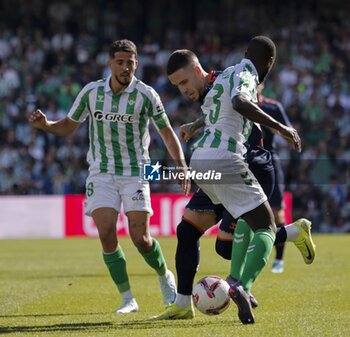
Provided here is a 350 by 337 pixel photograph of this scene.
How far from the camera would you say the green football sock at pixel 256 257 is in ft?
22.9

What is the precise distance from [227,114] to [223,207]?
4.03 ft

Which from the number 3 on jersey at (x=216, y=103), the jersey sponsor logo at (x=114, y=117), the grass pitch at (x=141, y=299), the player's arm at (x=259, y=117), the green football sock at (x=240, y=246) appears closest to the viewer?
the player's arm at (x=259, y=117)

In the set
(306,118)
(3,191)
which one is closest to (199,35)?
(306,118)

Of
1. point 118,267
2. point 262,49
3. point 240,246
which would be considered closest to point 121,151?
point 118,267

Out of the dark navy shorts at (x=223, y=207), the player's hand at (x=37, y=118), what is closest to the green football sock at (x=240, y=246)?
the dark navy shorts at (x=223, y=207)

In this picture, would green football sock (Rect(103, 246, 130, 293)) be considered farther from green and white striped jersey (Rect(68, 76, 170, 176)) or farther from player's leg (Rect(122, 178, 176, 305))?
green and white striped jersey (Rect(68, 76, 170, 176))

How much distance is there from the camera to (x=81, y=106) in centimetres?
842

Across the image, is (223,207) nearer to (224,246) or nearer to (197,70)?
(224,246)

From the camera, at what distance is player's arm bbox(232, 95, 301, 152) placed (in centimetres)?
668

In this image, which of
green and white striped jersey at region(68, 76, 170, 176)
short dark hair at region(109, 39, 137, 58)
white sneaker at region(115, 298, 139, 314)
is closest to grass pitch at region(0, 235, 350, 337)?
white sneaker at region(115, 298, 139, 314)

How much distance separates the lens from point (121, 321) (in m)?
7.60

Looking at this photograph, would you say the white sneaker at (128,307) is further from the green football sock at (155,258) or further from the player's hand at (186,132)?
the player's hand at (186,132)

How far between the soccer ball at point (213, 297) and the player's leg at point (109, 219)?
3.40ft

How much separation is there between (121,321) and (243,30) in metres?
20.8
